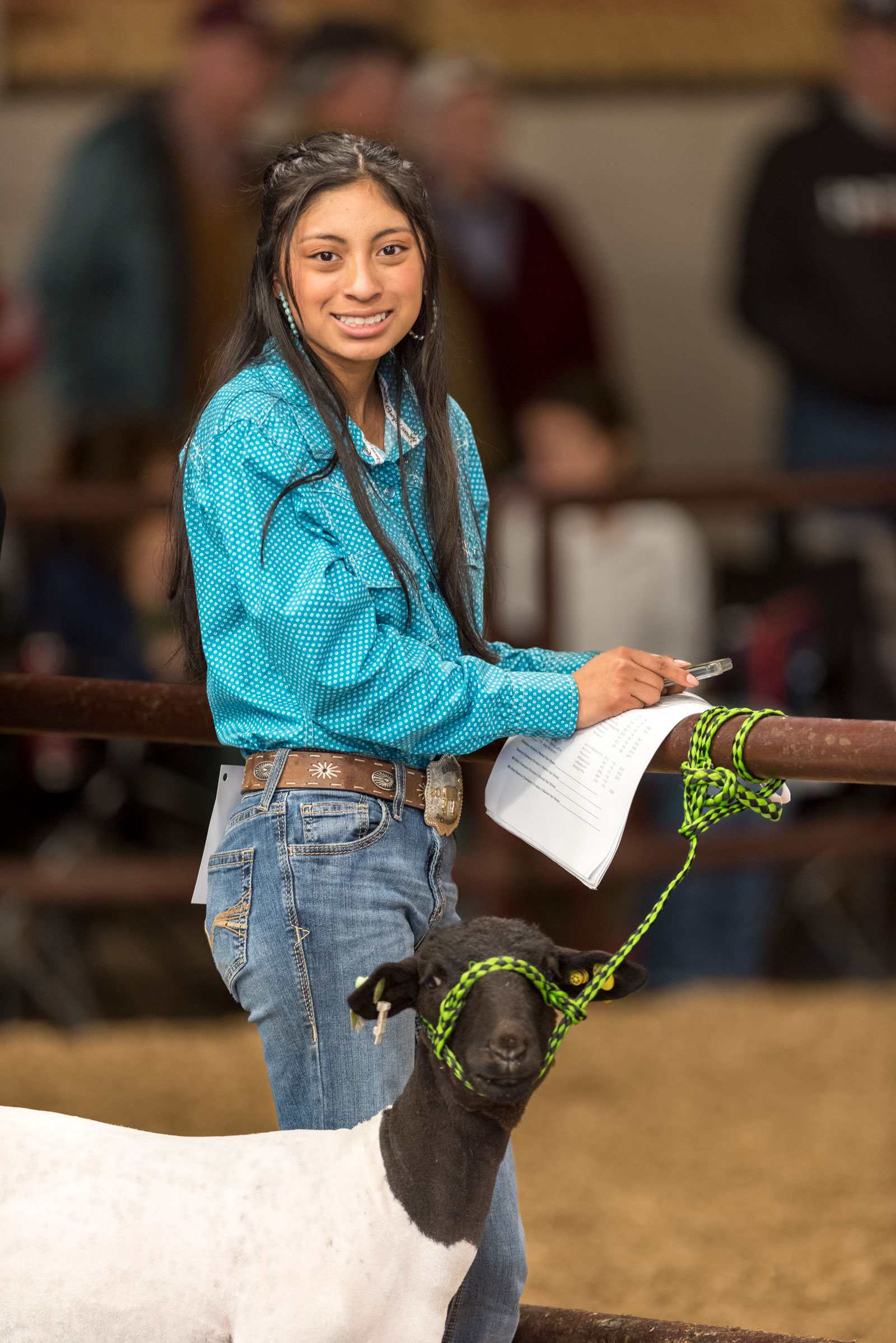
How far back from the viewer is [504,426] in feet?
18.2

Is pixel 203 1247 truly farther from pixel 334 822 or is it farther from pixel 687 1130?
pixel 687 1130

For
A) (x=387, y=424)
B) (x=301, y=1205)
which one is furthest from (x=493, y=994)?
(x=387, y=424)

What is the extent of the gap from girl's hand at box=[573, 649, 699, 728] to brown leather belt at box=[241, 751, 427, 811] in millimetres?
198

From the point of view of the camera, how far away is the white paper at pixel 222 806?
1867 mm

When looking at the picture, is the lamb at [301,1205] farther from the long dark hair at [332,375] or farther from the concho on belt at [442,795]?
the long dark hair at [332,375]

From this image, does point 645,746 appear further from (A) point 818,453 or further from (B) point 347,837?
(A) point 818,453

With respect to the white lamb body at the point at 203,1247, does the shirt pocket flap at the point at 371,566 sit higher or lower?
higher

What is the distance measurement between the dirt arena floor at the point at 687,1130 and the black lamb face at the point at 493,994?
5.23 ft

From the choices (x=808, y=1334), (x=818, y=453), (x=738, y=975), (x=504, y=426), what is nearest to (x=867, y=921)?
(x=738, y=975)

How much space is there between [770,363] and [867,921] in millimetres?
2148

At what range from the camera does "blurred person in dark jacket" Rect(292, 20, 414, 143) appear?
5.23 metres

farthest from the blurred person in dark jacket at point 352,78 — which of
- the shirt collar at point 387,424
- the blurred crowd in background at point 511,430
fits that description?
the shirt collar at point 387,424

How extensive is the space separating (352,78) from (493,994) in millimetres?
4274

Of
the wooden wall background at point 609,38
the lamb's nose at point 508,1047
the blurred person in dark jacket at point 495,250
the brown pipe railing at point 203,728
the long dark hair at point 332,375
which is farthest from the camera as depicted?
the wooden wall background at point 609,38
